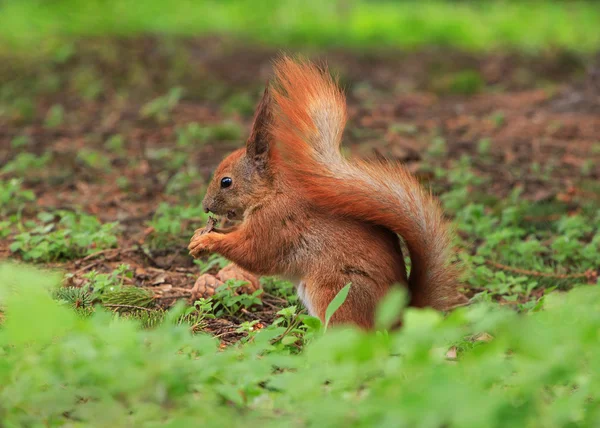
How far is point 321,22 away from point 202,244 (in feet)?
21.5

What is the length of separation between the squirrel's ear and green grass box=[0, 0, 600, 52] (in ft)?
15.8

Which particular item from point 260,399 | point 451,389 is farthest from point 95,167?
point 451,389

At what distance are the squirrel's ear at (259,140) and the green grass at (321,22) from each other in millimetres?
4806

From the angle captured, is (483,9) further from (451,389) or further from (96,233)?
(451,389)

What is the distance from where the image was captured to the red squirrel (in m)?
2.68

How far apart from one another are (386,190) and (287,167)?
0.42 meters

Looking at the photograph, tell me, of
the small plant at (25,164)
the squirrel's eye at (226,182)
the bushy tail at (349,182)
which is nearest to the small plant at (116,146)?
the small plant at (25,164)

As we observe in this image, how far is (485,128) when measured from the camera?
5.56m

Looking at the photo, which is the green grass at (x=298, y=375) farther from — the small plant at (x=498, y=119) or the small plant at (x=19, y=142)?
the small plant at (x=498, y=119)

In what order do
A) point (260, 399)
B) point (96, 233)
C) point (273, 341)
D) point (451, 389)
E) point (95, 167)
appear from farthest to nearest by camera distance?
point (95, 167)
point (96, 233)
point (273, 341)
point (260, 399)
point (451, 389)

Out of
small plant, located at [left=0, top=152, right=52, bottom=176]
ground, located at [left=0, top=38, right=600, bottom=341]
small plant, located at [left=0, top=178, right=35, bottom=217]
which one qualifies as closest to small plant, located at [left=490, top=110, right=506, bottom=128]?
ground, located at [left=0, top=38, right=600, bottom=341]

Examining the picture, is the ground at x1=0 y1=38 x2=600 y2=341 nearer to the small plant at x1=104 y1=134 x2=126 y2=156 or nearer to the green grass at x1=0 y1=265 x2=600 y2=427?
the small plant at x1=104 y1=134 x2=126 y2=156

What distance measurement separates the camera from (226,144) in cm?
525

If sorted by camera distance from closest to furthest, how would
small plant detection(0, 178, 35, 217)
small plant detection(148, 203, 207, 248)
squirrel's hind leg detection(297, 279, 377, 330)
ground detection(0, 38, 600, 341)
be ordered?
squirrel's hind leg detection(297, 279, 377, 330), ground detection(0, 38, 600, 341), small plant detection(148, 203, 207, 248), small plant detection(0, 178, 35, 217)
